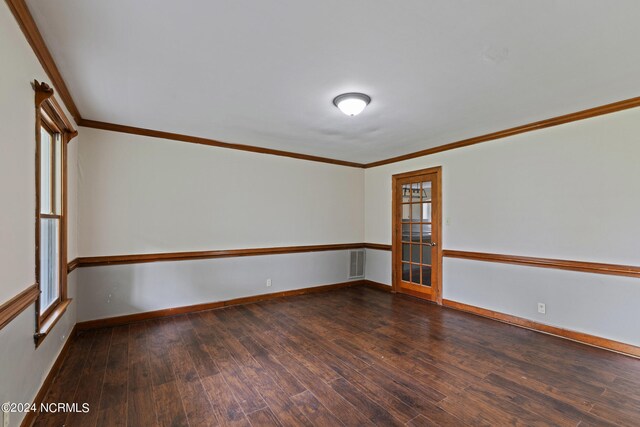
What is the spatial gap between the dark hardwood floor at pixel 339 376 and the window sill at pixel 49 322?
0.46 meters

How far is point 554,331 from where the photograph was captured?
332cm

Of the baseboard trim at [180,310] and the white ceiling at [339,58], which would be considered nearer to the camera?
the white ceiling at [339,58]

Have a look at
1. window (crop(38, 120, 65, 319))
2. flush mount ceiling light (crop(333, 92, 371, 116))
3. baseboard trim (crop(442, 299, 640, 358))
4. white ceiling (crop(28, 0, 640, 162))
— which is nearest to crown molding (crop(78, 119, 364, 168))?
white ceiling (crop(28, 0, 640, 162))

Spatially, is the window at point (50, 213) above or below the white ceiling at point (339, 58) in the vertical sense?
below

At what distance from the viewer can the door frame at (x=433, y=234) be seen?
4.56 m

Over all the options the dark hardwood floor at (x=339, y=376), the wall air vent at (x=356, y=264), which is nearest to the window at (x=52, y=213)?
the dark hardwood floor at (x=339, y=376)

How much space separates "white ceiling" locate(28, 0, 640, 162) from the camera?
1.67m

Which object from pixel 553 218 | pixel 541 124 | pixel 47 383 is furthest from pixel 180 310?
pixel 541 124

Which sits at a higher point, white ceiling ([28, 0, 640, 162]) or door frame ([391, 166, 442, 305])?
white ceiling ([28, 0, 640, 162])

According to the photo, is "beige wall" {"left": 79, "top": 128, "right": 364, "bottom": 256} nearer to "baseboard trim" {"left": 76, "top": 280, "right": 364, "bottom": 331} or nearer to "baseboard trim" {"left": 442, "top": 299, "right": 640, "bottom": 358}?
"baseboard trim" {"left": 76, "top": 280, "right": 364, "bottom": 331}

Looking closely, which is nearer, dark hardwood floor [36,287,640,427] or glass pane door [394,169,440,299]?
dark hardwood floor [36,287,640,427]

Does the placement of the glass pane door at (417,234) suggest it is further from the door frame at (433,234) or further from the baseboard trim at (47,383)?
the baseboard trim at (47,383)

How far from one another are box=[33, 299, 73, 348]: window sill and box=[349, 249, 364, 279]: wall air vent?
13.7 ft

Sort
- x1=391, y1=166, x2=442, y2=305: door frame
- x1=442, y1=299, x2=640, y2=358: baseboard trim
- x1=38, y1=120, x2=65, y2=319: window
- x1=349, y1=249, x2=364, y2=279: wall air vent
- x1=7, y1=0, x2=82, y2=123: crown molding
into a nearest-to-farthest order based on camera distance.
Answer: x1=7, y1=0, x2=82, y2=123: crown molding → x1=38, y1=120, x2=65, y2=319: window → x1=442, y1=299, x2=640, y2=358: baseboard trim → x1=391, y1=166, x2=442, y2=305: door frame → x1=349, y1=249, x2=364, y2=279: wall air vent
